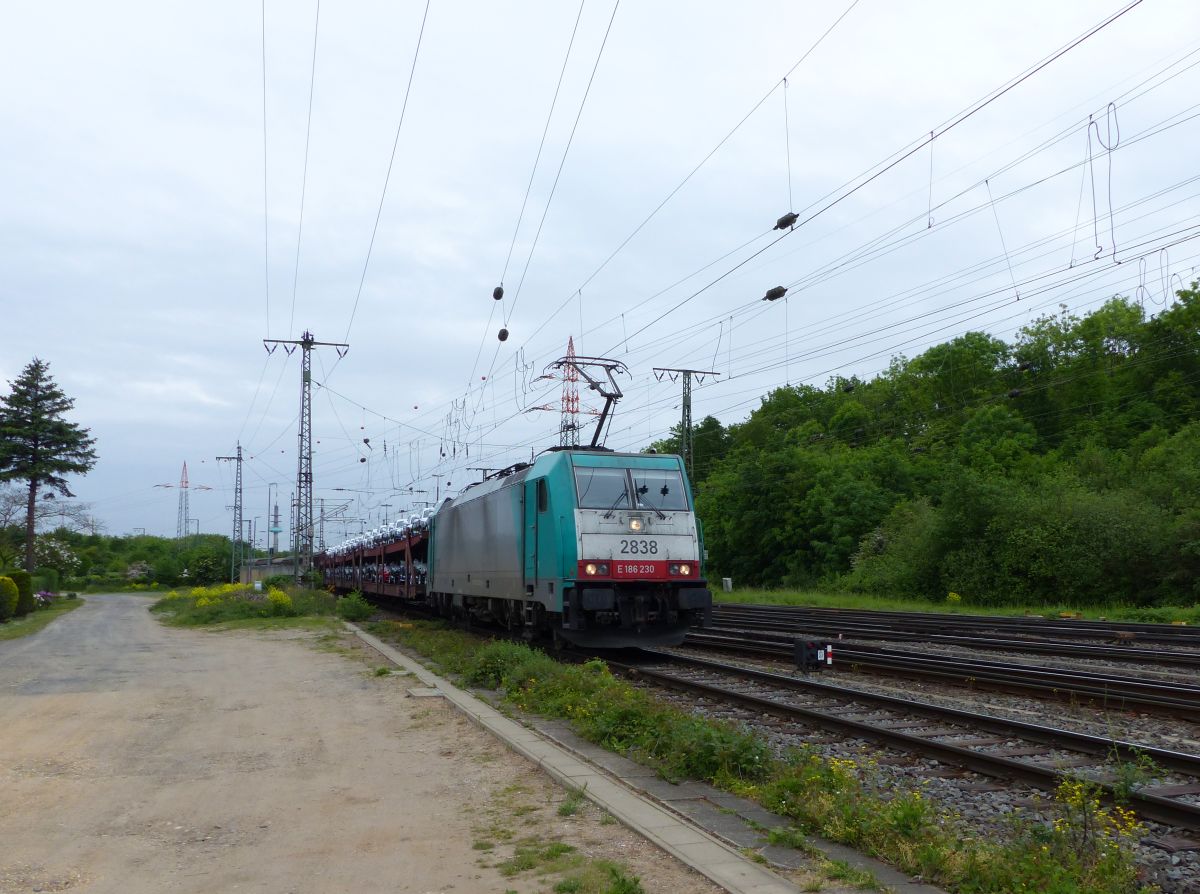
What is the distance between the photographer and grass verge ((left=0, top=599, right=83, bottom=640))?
27.8 m

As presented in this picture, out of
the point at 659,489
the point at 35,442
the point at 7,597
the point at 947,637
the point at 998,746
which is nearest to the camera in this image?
the point at 998,746

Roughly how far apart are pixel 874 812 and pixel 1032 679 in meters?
7.59

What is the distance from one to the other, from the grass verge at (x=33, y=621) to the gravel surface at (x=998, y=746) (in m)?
23.2

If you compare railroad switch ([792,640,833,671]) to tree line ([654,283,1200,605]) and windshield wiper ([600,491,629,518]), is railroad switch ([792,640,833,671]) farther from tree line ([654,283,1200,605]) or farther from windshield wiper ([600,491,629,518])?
tree line ([654,283,1200,605])

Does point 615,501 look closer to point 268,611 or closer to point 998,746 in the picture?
point 998,746

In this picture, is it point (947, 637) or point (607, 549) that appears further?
point (947, 637)

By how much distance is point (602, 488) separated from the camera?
15.6 metres

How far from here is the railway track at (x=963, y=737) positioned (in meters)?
6.61

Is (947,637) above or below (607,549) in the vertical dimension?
below

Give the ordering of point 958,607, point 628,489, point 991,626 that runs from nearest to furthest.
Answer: point 628,489, point 991,626, point 958,607

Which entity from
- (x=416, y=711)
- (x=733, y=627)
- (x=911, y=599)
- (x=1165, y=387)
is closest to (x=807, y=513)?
(x=911, y=599)

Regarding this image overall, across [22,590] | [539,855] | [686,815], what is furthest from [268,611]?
[539,855]

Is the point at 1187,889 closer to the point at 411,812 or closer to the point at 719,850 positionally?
the point at 719,850

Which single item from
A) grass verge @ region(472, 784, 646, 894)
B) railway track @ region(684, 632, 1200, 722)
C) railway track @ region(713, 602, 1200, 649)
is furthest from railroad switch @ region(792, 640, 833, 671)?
railway track @ region(713, 602, 1200, 649)
